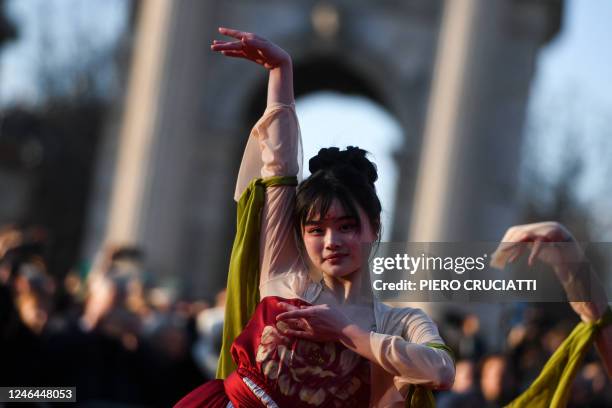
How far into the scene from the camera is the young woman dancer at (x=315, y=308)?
4.43m

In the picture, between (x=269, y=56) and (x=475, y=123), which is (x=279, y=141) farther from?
(x=475, y=123)

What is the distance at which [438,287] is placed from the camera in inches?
196

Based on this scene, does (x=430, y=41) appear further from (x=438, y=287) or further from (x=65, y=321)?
(x=438, y=287)

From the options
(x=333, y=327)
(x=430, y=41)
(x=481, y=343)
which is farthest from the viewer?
(x=430, y=41)

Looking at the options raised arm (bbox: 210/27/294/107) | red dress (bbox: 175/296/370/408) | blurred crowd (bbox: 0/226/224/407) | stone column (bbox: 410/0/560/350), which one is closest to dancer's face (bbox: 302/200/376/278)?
red dress (bbox: 175/296/370/408)

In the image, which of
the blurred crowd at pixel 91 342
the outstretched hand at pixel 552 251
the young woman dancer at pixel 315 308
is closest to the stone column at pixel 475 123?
the blurred crowd at pixel 91 342

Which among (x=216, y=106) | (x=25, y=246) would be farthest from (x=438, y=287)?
(x=216, y=106)

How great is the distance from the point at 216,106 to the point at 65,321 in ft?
70.2

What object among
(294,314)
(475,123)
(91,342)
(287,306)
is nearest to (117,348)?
(91,342)

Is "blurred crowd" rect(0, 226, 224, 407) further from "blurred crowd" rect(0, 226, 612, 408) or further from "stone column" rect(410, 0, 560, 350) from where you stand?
"stone column" rect(410, 0, 560, 350)

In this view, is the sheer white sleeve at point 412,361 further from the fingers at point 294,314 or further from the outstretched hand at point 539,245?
the outstretched hand at point 539,245

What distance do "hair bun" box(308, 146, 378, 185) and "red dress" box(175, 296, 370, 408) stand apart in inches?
19.7

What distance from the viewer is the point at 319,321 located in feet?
14.5

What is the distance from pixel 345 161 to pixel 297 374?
0.76 meters
